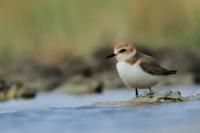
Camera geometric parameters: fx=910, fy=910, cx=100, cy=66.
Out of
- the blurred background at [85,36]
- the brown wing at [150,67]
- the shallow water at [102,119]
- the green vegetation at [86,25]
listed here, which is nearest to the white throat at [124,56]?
the brown wing at [150,67]

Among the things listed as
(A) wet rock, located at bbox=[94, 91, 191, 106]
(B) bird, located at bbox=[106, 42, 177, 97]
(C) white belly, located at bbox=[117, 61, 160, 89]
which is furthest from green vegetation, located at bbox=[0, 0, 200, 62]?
(A) wet rock, located at bbox=[94, 91, 191, 106]

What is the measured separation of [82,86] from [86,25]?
267 cm

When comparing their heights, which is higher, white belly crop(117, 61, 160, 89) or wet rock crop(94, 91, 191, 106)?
white belly crop(117, 61, 160, 89)

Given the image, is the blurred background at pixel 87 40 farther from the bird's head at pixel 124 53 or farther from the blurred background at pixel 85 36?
the bird's head at pixel 124 53

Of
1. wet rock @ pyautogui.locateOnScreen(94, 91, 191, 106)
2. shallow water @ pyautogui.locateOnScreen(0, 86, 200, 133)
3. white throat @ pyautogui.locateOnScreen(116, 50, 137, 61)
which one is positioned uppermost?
white throat @ pyautogui.locateOnScreen(116, 50, 137, 61)

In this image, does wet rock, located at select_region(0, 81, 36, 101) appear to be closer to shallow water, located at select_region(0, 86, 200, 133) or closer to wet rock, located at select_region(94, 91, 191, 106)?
shallow water, located at select_region(0, 86, 200, 133)

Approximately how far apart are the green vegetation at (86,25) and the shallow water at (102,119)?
672 centimetres

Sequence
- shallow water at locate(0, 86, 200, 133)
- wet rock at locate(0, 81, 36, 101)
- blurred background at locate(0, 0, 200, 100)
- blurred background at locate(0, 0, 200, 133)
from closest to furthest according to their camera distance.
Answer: shallow water at locate(0, 86, 200, 133), wet rock at locate(0, 81, 36, 101), blurred background at locate(0, 0, 200, 133), blurred background at locate(0, 0, 200, 100)

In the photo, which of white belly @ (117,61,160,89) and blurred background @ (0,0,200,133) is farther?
blurred background @ (0,0,200,133)

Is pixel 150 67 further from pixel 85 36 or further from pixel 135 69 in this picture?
pixel 85 36

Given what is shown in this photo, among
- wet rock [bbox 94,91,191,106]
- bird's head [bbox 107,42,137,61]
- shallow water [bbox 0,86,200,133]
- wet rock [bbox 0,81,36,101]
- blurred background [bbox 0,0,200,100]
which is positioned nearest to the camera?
shallow water [bbox 0,86,200,133]

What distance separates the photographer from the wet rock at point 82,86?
16.7 meters

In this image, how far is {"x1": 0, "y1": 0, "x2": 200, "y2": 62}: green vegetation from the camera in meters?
19.1

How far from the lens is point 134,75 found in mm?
11867
